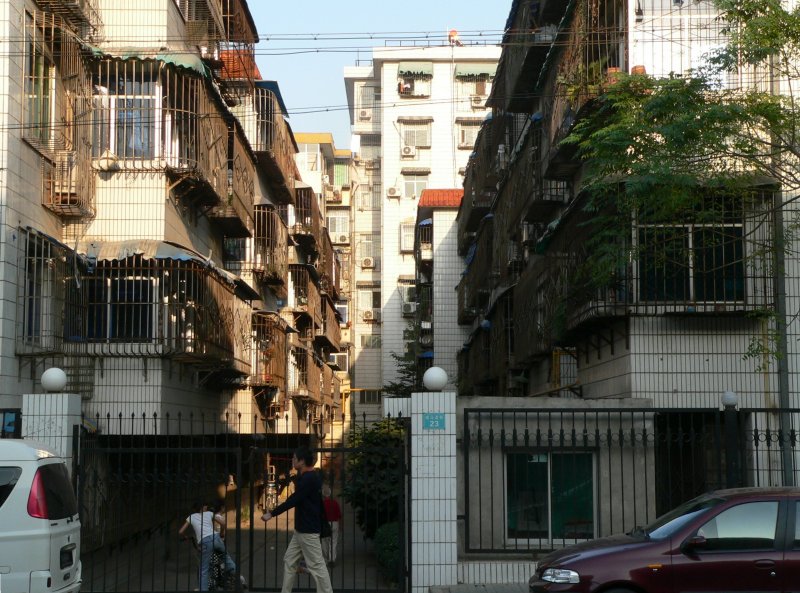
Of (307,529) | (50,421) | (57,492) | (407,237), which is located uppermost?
(407,237)

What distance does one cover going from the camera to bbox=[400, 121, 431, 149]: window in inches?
2594

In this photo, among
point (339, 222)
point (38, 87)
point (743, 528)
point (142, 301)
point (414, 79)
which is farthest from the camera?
point (339, 222)

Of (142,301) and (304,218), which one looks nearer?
(142,301)

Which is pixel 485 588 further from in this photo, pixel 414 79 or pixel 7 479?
pixel 414 79

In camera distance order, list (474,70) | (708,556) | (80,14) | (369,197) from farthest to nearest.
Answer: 1. (369,197)
2. (474,70)
3. (80,14)
4. (708,556)

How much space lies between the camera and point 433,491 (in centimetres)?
1370

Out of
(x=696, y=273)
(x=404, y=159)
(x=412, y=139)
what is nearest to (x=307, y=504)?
(x=696, y=273)

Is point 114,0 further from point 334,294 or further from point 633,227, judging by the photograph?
point 334,294

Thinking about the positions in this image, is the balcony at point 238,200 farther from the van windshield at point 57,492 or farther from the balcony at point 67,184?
the van windshield at point 57,492

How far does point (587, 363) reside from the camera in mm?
20266

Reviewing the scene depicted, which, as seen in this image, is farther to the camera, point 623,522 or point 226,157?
point 226,157

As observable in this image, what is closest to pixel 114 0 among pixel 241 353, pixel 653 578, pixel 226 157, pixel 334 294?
pixel 226 157

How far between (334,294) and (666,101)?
4219 centimetres

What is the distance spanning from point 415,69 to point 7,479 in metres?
57.8
